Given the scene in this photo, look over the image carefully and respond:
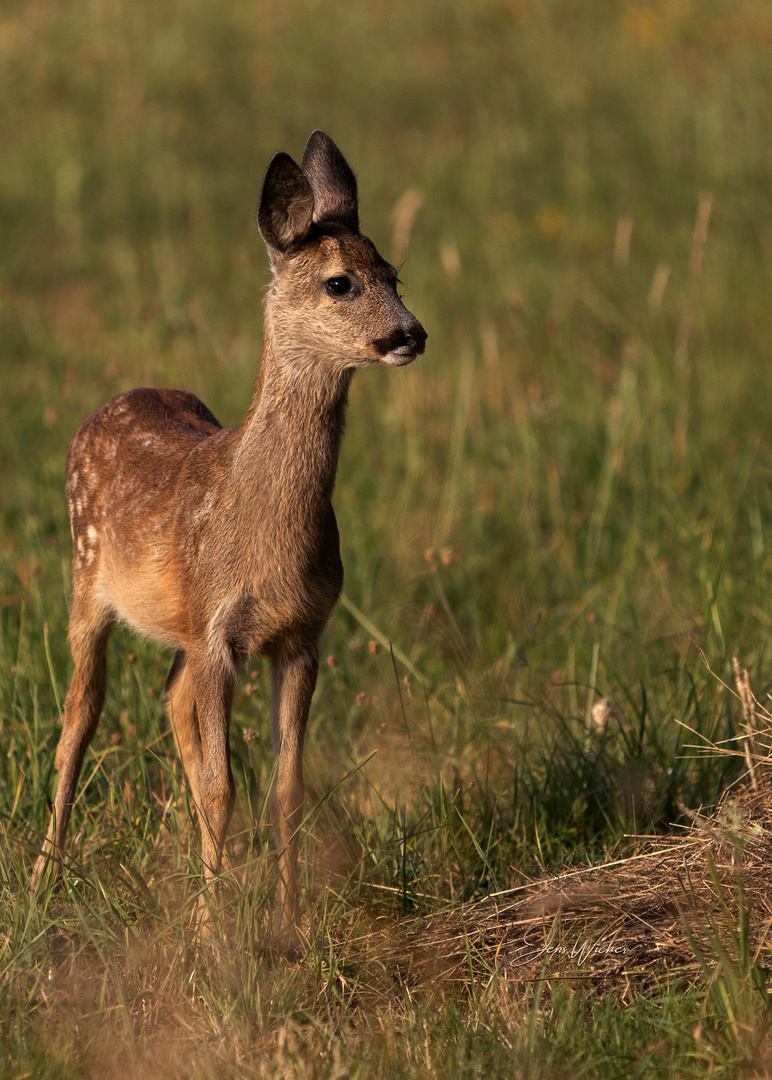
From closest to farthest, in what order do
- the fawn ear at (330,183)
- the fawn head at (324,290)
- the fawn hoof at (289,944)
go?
the fawn hoof at (289,944)
the fawn head at (324,290)
the fawn ear at (330,183)

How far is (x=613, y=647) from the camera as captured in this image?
522 centimetres

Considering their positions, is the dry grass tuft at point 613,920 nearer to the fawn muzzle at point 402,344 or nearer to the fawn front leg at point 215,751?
the fawn front leg at point 215,751

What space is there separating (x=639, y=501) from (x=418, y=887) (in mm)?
3005

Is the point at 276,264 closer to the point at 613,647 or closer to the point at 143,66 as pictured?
the point at 613,647

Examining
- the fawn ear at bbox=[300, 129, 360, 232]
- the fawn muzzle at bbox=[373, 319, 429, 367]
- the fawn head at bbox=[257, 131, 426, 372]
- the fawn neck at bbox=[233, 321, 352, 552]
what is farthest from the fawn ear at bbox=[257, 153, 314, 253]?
the fawn muzzle at bbox=[373, 319, 429, 367]

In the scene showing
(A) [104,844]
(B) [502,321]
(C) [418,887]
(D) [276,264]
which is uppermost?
(D) [276,264]

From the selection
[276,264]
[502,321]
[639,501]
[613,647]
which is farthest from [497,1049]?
[502,321]

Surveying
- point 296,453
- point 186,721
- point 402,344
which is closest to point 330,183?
point 402,344

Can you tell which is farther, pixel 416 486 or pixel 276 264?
pixel 416 486

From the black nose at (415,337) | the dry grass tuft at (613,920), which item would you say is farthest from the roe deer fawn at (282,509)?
the dry grass tuft at (613,920)

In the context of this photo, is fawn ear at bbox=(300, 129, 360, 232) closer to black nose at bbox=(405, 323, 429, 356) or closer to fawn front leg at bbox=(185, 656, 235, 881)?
black nose at bbox=(405, 323, 429, 356)

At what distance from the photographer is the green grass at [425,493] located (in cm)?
310

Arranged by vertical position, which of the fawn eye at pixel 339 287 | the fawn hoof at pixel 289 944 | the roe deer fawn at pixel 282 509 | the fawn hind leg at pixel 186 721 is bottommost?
the fawn hoof at pixel 289 944

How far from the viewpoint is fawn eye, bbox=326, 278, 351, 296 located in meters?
3.53
